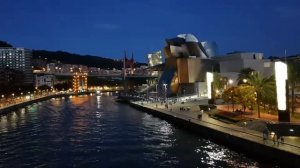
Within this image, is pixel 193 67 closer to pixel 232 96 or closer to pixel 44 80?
pixel 232 96

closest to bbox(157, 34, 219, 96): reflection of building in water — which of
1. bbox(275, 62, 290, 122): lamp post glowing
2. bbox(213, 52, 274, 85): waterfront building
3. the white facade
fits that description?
bbox(213, 52, 274, 85): waterfront building

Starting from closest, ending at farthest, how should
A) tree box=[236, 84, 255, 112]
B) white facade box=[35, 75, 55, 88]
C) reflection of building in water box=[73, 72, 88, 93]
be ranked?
tree box=[236, 84, 255, 112] < white facade box=[35, 75, 55, 88] < reflection of building in water box=[73, 72, 88, 93]

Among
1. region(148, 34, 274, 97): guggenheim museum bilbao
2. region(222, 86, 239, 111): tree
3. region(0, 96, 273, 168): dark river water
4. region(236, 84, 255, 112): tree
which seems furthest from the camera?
region(148, 34, 274, 97): guggenheim museum bilbao

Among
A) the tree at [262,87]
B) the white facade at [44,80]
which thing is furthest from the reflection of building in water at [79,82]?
the tree at [262,87]

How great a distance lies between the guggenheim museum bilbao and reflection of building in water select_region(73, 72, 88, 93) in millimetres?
92776

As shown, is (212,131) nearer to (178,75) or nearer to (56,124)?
(56,124)

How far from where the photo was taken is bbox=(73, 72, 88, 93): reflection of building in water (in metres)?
182

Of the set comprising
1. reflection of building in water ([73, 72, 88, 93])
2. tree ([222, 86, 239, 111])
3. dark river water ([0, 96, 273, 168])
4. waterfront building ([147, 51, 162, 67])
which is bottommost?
dark river water ([0, 96, 273, 168])

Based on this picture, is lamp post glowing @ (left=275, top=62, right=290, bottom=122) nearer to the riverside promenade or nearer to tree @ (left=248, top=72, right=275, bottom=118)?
the riverside promenade

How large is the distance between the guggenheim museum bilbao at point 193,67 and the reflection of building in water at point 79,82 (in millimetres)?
92776

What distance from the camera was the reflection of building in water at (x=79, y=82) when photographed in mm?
181775

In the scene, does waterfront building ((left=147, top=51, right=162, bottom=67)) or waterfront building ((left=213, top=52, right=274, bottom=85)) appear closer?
waterfront building ((left=213, top=52, right=274, bottom=85))

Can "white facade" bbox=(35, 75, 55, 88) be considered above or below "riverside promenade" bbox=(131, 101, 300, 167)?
above

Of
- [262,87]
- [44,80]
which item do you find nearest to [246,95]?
[262,87]
